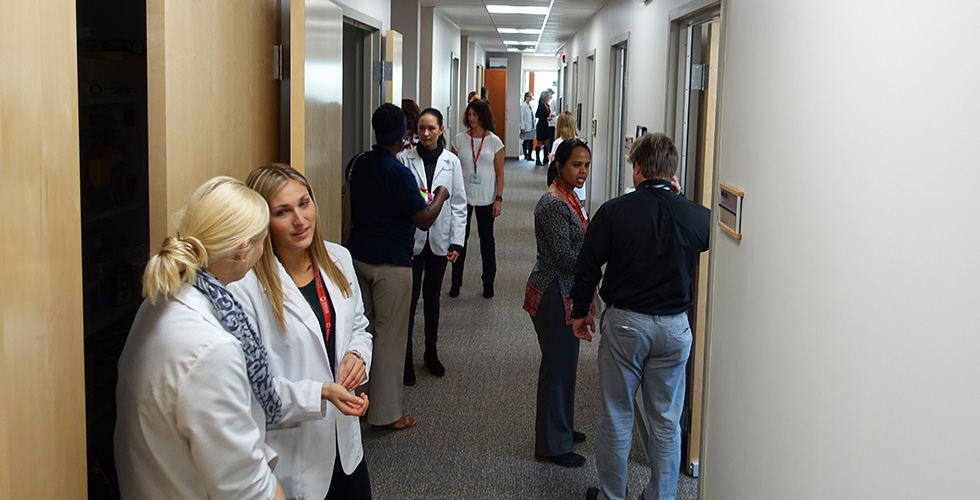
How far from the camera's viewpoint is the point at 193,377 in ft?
5.33

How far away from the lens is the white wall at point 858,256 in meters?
1.14

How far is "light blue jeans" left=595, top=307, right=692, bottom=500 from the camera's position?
3.14 m

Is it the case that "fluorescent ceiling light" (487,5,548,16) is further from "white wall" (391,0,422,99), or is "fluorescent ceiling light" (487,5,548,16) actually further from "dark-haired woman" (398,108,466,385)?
"dark-haired woman" (398,108,466,385)

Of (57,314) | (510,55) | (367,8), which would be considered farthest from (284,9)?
(510,55)

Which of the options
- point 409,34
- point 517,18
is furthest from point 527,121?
point 409,34

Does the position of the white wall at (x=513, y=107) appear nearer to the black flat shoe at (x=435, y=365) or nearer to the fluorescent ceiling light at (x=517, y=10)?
the fluorescent ceiling light at (x=517, y=10)

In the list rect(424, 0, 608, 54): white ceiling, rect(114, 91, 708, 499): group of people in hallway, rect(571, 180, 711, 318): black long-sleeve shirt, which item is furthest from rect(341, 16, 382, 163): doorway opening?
rect(424, 0, 608, 54): white ceiling

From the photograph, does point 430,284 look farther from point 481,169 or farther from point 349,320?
point 349,320

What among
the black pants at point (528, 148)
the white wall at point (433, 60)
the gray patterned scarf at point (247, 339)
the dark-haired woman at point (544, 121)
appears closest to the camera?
the gray patterned scarf at point (247, 339)

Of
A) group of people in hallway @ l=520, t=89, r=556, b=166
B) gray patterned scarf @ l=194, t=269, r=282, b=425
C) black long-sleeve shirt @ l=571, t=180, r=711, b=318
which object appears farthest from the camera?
group of people in hallway @ l=520, t=89, r=556, b=166

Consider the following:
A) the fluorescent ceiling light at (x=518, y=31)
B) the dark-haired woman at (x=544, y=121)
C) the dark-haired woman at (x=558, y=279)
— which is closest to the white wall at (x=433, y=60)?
the fluorescent ceiling light at (x=518, y=31)

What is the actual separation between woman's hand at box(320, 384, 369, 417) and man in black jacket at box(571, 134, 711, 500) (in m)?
1.20

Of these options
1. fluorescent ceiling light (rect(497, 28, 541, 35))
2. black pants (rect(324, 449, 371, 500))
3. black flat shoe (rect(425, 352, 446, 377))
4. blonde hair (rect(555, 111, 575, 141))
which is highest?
fluorescent ceiling light (rect(497, 28, 541, 35))

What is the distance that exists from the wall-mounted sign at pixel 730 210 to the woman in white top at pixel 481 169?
4017mm
